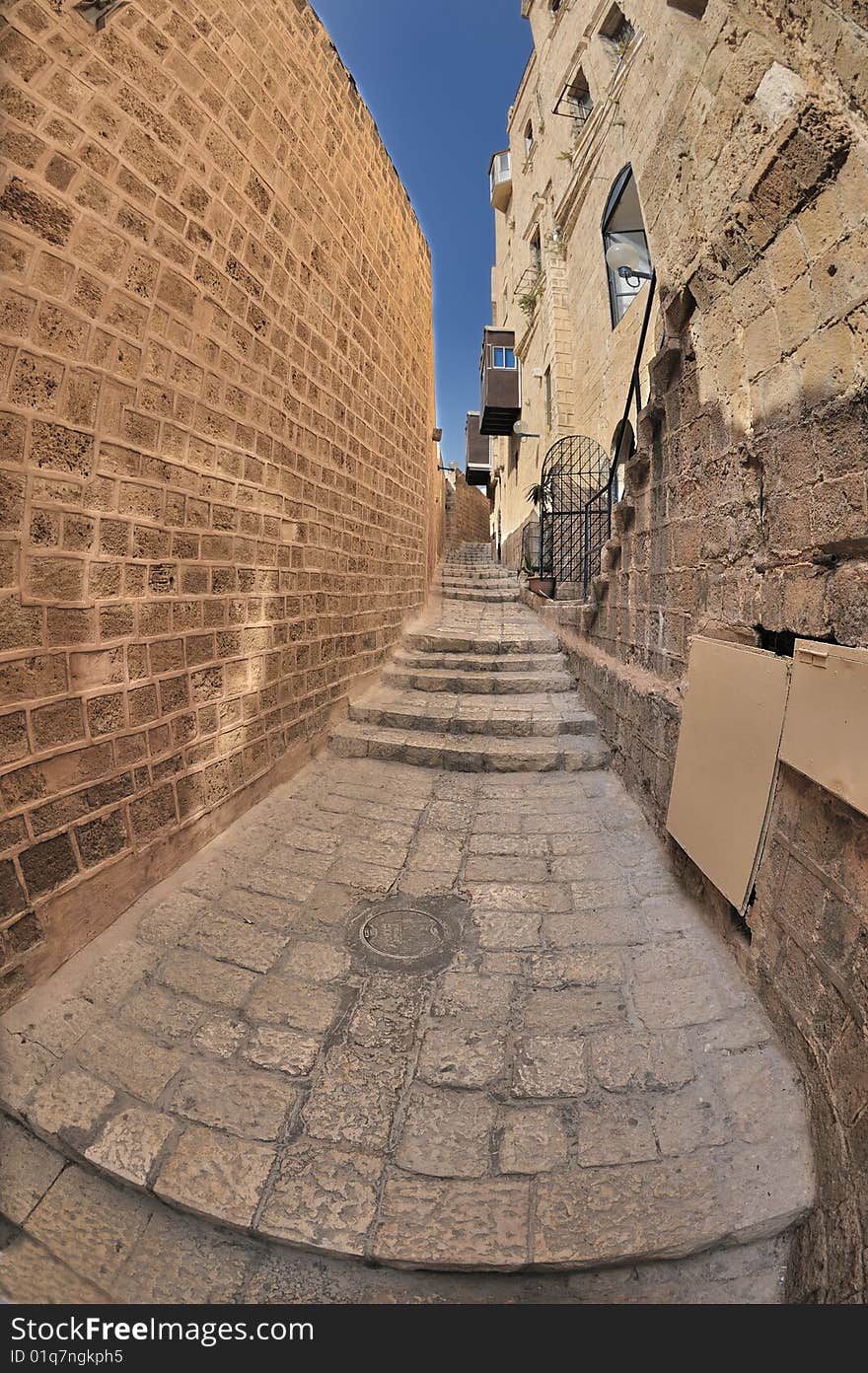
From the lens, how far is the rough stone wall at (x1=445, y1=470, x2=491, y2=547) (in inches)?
738

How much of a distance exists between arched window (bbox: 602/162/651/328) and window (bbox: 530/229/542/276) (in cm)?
443

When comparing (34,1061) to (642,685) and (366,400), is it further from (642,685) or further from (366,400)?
(366,400)

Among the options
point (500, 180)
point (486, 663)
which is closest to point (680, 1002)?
point (486, 663)

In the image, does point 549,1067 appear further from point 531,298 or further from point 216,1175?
point 531,298

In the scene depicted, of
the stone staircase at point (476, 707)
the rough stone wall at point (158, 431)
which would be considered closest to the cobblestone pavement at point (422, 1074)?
the rough stone wall at point (158, 431)

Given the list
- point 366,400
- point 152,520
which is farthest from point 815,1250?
point 366,400

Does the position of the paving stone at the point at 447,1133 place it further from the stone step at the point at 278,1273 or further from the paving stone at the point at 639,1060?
the paving stone at the point at 639,1060

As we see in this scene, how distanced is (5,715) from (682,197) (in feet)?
11.1

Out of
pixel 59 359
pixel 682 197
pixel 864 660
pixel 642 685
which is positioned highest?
pixel 682 197

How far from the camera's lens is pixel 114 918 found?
2.31m

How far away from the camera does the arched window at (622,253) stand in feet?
31.7

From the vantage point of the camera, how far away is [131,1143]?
1.46 meters

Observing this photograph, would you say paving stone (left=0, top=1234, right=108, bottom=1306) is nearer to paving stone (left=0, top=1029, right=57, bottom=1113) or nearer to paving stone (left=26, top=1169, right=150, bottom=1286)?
paving stone (left=26, top=1169, right=150, bottom=1286)

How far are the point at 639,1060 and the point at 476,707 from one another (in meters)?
3.32
